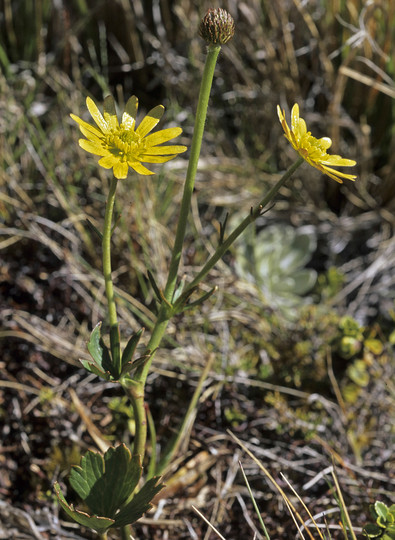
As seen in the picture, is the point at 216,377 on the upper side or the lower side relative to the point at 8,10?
lower

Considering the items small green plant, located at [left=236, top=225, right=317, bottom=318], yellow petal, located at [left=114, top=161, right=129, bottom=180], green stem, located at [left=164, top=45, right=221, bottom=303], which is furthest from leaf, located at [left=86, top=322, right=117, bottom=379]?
small green plant, located at [left=236, top=225, right=317, bottom=318]

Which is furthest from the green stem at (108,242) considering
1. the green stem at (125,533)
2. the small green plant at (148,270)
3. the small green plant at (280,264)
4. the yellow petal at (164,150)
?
the small green plant at (280,264)

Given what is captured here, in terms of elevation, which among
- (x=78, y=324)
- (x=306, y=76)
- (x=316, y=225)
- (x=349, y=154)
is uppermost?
(x=306, y=76)

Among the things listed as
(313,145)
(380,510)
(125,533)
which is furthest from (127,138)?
(380,510)

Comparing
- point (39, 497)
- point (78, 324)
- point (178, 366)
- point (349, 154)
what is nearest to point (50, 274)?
point (78, 324)

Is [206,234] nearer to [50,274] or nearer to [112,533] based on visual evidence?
[50,274]
